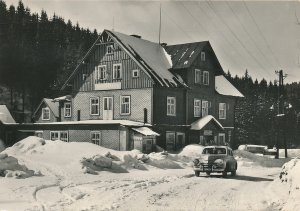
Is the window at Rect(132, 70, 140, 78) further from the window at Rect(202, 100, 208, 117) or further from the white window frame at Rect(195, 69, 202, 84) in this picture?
the window at Rect(202, 100, 208, 117)

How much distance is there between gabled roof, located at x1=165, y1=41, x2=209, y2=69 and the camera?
4139cm

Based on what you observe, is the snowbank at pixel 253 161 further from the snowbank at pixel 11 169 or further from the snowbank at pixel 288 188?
the snowbank at pixel 11 169

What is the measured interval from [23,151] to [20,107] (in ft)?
176

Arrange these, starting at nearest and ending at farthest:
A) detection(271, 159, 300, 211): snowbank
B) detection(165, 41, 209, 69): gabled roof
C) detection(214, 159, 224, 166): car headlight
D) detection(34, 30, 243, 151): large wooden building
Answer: detection(271, 159, 300, 211): snowbank
detection(214, 159, 224, 166): car headlight
detection(34, 30, 243, 151): large wooden building
detection(165, 41, 209, 69): gabled roof

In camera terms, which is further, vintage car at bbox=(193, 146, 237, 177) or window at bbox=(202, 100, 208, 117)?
window at bbox=(202, 100, 208, 117)

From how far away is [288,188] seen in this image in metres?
14.1

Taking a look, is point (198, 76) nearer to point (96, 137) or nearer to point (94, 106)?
point (94, 106)

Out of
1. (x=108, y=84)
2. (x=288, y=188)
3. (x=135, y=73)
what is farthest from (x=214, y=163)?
(x=108, y=84)

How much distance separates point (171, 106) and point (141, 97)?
3.12 meters

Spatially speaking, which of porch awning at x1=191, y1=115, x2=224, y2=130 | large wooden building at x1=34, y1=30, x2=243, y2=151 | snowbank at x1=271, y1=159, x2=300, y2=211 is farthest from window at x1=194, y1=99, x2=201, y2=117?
snowbank at x1=271, y1=159, x2=300, y2=211

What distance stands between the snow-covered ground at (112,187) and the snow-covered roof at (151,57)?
1194cm

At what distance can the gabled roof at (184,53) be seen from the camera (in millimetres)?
41388

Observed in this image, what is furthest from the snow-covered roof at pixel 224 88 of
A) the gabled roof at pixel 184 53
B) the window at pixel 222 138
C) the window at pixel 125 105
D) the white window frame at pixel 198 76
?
the window at pixel 125 105

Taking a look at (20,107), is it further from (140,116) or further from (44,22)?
(140,116)
